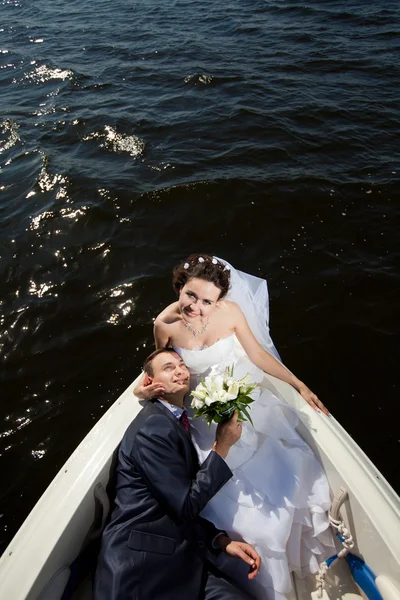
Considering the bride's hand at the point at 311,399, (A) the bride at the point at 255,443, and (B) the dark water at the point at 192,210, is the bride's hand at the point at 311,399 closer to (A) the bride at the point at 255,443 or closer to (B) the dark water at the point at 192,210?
(A) the bride at the point at 255,443

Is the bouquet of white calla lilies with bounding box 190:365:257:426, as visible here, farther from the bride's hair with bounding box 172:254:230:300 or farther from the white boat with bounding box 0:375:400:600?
the bride's hair with bounding box 172:254:230:300

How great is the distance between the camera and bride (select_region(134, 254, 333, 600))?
2.72 metres

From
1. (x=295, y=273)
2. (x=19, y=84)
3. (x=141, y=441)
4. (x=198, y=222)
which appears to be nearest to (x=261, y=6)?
(x=19, y=84)

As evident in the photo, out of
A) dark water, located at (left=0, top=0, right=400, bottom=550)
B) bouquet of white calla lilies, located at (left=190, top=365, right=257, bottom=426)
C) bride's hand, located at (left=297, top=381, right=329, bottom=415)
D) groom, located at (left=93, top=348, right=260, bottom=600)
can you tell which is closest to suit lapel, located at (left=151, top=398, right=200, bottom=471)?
groom, located at (left=93, top=348, right=260, bottom=600)

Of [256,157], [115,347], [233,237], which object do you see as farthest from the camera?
[256,157]

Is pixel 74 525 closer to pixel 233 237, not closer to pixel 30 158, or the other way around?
pixel 233 237

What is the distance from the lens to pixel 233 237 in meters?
6.23

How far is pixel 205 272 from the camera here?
3.44m

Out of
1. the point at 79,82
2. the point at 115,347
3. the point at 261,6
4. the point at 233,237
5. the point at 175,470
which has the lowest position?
the point at 115,347

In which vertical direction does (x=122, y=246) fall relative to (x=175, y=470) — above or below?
below

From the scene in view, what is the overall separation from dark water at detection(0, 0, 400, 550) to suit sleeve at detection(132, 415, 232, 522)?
2066 millimetres

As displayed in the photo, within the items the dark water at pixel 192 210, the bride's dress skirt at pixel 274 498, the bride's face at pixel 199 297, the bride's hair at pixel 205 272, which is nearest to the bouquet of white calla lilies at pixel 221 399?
the bride's dress skirt at pixel 274 498

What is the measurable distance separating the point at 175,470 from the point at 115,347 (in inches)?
109

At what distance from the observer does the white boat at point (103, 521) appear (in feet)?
7.88
